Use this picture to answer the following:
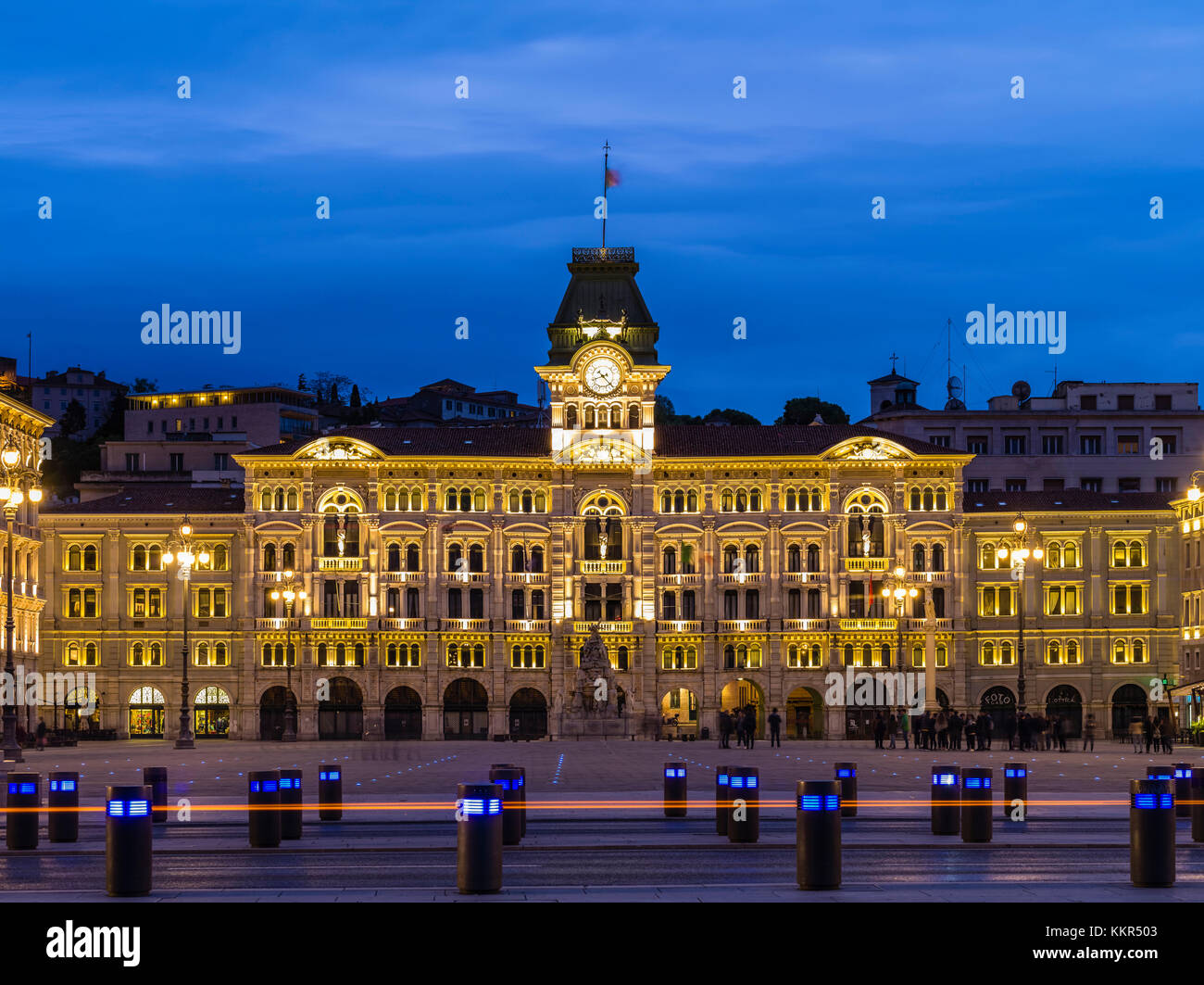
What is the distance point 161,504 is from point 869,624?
119 feet

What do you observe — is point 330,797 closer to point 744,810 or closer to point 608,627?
point 744,810

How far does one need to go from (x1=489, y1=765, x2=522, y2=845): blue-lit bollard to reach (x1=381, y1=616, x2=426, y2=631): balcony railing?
217 ft

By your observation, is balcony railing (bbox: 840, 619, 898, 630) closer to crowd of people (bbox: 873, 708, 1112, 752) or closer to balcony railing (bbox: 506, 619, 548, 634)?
balcony railing (bbox: 506, 619, 548, 634)

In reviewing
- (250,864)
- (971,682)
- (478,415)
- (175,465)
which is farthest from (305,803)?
(478,415)

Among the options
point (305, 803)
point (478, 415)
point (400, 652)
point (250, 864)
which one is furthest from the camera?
point (478, 415)

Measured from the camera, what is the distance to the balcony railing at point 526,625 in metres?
94.9

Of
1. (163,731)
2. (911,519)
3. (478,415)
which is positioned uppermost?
(478,415)

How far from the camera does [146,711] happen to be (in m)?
95.9

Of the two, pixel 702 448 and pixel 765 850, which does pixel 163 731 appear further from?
pixel 765 850

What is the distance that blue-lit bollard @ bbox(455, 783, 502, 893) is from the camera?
18.4 meters

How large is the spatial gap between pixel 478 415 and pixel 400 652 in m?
71.8

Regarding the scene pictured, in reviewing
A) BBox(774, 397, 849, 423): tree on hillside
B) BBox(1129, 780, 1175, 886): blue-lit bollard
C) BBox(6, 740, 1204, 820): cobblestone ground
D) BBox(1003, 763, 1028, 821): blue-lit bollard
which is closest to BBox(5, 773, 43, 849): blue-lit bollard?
BBox(6, 740, 1204, 820): cobblestone ground

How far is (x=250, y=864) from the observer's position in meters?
23.1

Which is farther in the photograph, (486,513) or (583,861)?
(486,513)
